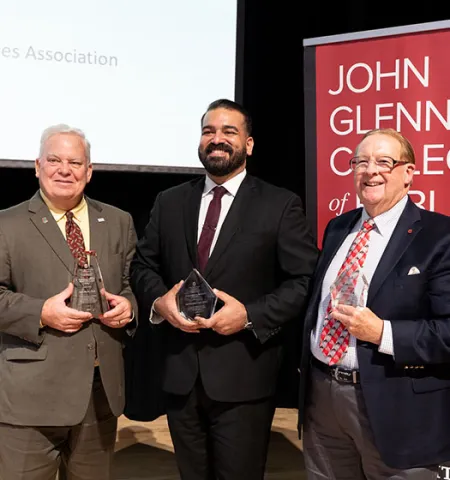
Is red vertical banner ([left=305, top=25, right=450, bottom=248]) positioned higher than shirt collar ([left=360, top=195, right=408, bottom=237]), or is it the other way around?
red vertical banner ([left=305, top=25, right=450, bottom=248])

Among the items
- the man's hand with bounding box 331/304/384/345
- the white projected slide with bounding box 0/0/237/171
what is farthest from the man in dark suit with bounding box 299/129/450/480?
the white projected slide with bounding box 0/0/237/171

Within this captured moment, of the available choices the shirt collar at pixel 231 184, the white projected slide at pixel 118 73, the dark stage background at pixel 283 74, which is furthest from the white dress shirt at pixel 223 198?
the dark stage background at pixel 283 74

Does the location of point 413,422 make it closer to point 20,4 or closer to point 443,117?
point 443,117

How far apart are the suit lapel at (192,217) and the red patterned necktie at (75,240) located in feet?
1.21

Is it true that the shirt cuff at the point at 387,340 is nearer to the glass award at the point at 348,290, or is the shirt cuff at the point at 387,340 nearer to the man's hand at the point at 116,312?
the glass award at the point at 348,290

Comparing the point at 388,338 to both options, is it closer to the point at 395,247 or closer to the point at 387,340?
the point at 387,340

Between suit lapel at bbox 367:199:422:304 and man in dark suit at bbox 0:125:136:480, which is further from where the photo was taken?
man in dark suit at bbox 0:125:136:480

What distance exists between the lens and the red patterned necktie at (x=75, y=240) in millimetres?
2146

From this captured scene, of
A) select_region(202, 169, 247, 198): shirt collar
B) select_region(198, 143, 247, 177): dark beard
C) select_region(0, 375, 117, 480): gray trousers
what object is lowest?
select_region(0, 375, 117, 480): gray trousers

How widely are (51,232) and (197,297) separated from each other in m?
0.53

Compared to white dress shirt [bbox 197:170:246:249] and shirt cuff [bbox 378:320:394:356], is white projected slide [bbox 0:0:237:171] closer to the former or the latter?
white dress shirt [bbox 197:170:246:249]

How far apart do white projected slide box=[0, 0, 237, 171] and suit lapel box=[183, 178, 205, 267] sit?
1.18 metres

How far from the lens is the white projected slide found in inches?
127

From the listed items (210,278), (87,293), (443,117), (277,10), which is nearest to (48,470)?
(87,293)
